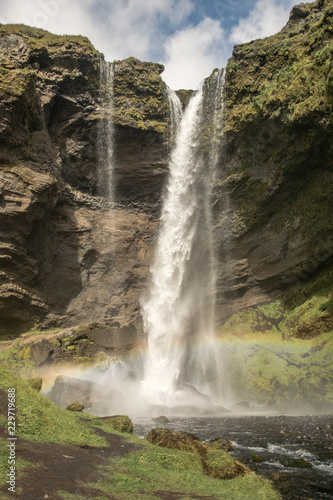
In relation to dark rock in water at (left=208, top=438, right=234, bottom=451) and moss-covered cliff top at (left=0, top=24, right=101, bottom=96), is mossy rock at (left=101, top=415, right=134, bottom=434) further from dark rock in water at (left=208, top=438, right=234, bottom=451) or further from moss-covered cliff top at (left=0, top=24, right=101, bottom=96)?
moss-covered cliff top at (left=0, top=24, right=101, bottom=96)

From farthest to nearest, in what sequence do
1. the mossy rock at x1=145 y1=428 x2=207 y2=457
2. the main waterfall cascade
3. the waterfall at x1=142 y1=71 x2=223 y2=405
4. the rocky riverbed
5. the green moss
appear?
the waterfall at x1=142 y1=71 x2=223 y2=405, the main waterfall cascade, the mossy rock at x1=145 y1=428 x2=207 y2=457, the green moss, the rocky riverbed

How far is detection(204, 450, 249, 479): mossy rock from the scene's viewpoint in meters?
9.64

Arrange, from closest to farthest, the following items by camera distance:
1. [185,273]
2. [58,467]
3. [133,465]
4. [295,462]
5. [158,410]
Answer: [58,467], [133,465], [295,462], [158,410], [185,273]

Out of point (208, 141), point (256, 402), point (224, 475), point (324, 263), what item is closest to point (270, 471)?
point (224, 475)

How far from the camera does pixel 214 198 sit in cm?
3606

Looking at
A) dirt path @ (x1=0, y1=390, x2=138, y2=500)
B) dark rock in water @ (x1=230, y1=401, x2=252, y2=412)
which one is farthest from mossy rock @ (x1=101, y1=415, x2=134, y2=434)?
dark rock in water @ (x1=230, y1=401, x2=252, y2=412)

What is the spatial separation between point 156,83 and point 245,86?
994 cm

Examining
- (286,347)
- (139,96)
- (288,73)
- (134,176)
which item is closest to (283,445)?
(286,347)

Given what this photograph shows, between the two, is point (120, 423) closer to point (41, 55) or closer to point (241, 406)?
point (241, 406)

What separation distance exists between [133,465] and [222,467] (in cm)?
250

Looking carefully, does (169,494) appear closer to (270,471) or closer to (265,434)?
(270,471)

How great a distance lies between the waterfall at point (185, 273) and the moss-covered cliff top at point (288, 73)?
2839 millimetres

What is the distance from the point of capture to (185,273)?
36.2 m

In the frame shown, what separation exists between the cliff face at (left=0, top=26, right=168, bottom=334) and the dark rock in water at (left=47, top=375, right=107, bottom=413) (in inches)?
406
